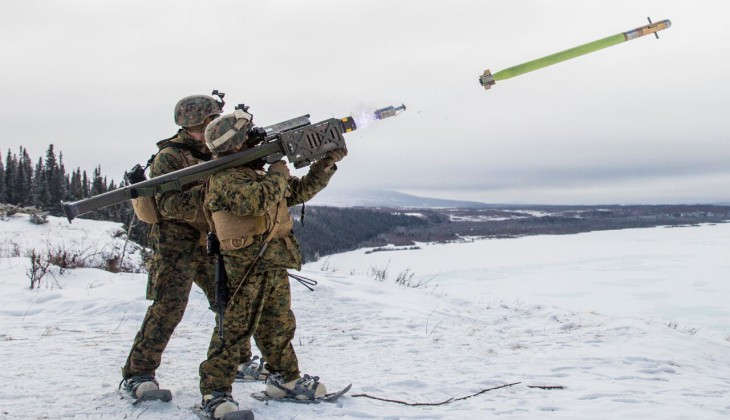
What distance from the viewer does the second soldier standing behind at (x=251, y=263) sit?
3.64 meters

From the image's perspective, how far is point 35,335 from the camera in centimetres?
601

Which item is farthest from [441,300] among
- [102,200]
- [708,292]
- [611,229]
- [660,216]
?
[660,216]

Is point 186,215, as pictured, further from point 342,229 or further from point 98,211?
point 342,229

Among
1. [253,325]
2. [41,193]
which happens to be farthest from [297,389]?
[41,193]

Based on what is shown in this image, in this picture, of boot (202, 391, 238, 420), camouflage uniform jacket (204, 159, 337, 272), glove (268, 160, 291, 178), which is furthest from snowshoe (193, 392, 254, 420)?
glove (268, 160, 291, 178)

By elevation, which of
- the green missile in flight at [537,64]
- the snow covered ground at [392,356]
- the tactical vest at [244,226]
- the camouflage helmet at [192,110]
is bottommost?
the snow covered ground at [392,356]

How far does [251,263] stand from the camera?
3797 millimetres

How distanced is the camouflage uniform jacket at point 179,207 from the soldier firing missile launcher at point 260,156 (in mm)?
93

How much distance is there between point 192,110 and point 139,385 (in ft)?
6.97

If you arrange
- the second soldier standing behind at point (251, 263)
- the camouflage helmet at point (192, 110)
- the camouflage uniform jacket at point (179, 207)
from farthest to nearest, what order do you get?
the camouflage helmet at point (192, 110) < the camouflage uniform jacket at point (179, 207) < the second soldier standing behind at point (251, 263)

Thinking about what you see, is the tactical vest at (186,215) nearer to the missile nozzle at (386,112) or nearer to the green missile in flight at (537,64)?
the missile nozzle at (386,112)

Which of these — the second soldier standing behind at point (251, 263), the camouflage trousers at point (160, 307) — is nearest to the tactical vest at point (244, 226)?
the second soldier standing behind at point (251, 263)

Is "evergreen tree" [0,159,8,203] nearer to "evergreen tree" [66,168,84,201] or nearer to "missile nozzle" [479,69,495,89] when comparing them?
"evergreen tree" [66,168,84,201]

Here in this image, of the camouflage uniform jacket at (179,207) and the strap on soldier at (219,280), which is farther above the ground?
the camouflage uniform jacket at (179,207)
